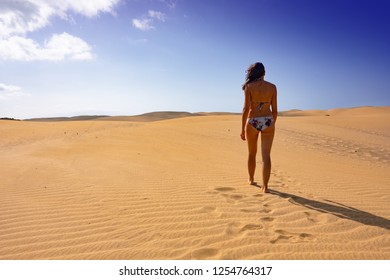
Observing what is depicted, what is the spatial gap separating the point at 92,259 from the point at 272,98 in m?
3.47

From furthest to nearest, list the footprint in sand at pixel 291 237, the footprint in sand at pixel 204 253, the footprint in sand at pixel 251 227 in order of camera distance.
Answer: the footprint in sand at pixel 251 227, the footprint in sand at pixel 291 237, the footprint in sand at pixel 204 253

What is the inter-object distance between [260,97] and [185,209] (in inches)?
82.7

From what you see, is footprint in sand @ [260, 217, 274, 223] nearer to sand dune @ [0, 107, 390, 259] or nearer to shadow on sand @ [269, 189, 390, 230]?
sand dune @ [0, 107, 390, 259]

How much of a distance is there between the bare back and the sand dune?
1.31 meters

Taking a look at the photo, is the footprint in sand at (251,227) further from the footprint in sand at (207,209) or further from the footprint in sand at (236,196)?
the footprint in sand at (236,196)

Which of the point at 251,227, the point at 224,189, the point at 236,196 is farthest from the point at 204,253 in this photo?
the point at 224,189

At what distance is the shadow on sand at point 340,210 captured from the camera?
12.4 ft

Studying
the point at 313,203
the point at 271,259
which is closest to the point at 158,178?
the point at 313,203

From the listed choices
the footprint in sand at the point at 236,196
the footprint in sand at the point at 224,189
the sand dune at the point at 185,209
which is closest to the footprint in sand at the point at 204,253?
the sand dune at the point at 185,209

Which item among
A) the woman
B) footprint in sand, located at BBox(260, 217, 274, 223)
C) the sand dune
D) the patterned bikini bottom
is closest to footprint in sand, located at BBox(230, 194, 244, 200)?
the sand dune

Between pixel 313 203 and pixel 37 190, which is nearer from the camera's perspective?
pixel 313 203

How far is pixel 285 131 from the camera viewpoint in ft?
46.8

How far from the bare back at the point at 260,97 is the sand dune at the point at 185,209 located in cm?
131
